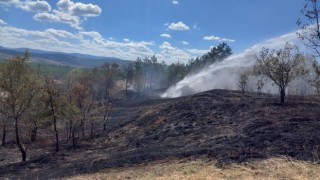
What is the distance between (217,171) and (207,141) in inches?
267

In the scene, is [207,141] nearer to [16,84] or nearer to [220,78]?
[16,84]

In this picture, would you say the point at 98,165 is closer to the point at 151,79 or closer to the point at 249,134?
the point at 249,134

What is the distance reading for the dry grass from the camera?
43.1 feet

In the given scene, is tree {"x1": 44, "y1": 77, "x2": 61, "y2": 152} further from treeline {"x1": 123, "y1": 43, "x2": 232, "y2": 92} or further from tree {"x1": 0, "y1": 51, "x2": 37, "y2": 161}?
treeline {"x1": 123, "y1": 43, "x2": 232, "y2": 92}

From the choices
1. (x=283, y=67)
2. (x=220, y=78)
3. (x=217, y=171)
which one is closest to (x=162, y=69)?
(x=220, y=78)

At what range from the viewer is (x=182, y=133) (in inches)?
1036

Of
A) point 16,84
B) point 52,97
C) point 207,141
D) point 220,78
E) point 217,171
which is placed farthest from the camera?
point 220,78

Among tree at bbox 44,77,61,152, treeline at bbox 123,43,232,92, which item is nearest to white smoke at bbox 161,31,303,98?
treeline at bbox 123,43,232,92

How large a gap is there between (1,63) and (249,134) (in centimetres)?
1908

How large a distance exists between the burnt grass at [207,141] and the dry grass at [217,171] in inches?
31.9

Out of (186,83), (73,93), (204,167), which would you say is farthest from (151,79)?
(204,167)

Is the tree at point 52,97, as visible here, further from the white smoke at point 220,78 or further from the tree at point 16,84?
the white smoke at point 220,78

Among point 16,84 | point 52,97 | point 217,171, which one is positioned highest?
point 16,84

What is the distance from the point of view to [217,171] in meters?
14.6
